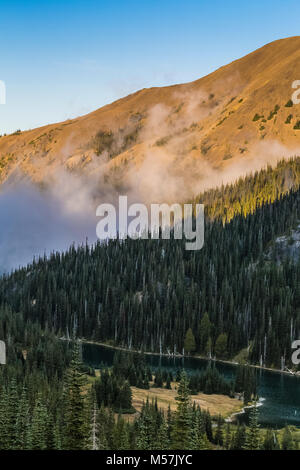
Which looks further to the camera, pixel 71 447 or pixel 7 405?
pixel 7 405

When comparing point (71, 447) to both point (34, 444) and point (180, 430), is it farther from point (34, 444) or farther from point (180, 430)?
point (180, 430)

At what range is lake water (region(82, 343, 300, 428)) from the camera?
112619 mm

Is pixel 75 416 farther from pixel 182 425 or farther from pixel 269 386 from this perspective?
pixel 269 386

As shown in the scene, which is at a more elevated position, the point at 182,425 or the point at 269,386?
the point at 182,425

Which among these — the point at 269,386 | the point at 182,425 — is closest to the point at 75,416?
the point at 182,425

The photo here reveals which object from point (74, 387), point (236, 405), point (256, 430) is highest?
point (74, 387)

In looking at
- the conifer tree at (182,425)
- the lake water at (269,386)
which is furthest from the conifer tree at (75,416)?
the lake water at (269,386)

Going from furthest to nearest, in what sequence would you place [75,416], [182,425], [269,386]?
[269,386] → [182,425] → [75,416]

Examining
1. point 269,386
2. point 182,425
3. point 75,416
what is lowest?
point 269,386

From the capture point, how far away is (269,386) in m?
147
